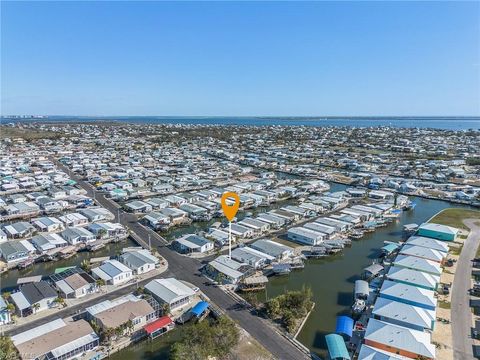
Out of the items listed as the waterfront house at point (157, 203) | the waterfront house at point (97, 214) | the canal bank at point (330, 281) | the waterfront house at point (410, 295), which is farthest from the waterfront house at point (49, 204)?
the waterfront house at point (410, 295)

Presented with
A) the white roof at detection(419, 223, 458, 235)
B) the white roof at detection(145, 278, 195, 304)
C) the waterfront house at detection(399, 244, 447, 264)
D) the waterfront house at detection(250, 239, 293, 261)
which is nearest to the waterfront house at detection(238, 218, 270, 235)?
the waterfront house at detection(250, 239, 293, 261)

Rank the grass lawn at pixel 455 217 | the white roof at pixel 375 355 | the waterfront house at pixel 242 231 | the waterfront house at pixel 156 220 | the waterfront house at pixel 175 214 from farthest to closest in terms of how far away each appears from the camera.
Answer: the waterfront house at pixel 175 214 → the grass lawn at pixel 455 217 → the waterfront house at pixel 156 220 → the waterfront house at pixel 242 231 → the white roof at pixel 375 355

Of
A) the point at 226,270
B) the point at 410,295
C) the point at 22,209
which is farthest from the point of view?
the point at 22,209

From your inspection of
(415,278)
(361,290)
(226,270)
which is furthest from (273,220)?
(415,278)

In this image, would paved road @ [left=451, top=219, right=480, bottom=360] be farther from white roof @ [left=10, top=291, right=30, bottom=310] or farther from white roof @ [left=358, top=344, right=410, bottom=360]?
white roof @ [left=10, top=291, right=30, bottom=310]

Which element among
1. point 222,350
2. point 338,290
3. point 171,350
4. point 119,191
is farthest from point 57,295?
point 119,191

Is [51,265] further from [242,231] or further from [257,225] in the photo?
[257,225]

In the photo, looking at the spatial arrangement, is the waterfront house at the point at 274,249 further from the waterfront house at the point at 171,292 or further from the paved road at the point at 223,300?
the waterfront house at the point at 171,292
